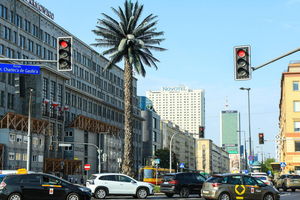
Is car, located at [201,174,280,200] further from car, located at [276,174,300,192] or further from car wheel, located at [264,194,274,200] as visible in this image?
car, located at [276,174,300,192]

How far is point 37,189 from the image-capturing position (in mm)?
23797

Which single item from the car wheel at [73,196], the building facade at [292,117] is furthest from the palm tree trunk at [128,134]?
the building facade at [292,117]

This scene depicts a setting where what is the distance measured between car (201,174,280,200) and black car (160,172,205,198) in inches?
352

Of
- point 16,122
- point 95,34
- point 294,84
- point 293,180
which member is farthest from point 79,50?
point 293,180

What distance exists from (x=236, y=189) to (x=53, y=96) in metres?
64.4

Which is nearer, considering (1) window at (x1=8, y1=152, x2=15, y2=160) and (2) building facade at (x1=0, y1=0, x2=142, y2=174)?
(1) window at (x1=8, y1=152, x2=15, y2=160)

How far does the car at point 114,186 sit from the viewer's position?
32.0m

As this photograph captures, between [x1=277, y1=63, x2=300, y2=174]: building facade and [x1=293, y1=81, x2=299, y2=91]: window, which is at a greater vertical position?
[x1=293, y1=81, x2=299, y2=91]: window

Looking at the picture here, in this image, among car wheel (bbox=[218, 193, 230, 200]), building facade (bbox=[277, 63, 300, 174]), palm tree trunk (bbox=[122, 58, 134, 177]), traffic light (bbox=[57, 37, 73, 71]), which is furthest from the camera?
building facade (bbox=[277, 63, 300, 174])

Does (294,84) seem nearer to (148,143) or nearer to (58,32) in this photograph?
(58,32)

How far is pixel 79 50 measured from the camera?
104875mm

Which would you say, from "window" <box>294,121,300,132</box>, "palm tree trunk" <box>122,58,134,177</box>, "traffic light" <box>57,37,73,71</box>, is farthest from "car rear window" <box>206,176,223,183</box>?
"window" <box>294,121,300,132</box>

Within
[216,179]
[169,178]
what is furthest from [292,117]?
[216,179]

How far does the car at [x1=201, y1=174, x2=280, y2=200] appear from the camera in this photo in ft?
84.0
